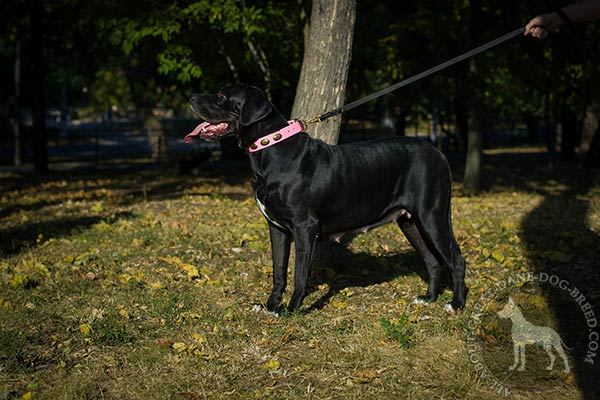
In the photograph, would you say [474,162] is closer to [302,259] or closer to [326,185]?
[326,185]

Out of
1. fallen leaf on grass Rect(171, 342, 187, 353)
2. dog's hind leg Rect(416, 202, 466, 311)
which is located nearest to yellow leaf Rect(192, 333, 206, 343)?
fallen leaf on grass Rect(171, 342, 187, 353)

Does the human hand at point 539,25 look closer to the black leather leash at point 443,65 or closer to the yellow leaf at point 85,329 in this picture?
the black leather leash at point 443,65

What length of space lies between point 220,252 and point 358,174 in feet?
9.69

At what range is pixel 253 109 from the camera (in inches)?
213

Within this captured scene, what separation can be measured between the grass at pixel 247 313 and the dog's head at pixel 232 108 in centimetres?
159

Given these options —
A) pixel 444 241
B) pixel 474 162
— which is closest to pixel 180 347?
pixel 444 241

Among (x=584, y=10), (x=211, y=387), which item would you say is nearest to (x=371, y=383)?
(x=211, y=387)

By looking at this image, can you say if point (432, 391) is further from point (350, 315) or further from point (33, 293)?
point (33, 293)

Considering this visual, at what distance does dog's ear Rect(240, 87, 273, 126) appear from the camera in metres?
5.41

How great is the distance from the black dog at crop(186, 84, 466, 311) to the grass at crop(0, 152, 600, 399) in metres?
0.57

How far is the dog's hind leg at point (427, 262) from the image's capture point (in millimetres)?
6141

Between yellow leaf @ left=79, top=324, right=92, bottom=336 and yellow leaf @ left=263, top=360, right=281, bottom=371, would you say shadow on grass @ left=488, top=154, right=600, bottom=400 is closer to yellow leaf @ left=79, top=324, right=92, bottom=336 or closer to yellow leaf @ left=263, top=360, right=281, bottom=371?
yellow leaf @ left=263, top=360, right=281, bottom=371

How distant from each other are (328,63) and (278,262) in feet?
8.75

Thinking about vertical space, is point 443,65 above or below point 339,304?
above
